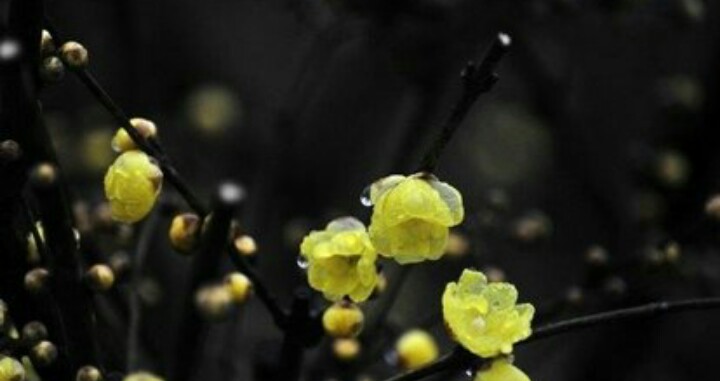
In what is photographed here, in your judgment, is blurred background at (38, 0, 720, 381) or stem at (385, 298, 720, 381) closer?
stem at (385, 298, 720, 381)

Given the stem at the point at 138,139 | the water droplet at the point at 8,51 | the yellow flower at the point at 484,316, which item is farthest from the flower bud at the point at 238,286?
the water droplet at the point at 8,51

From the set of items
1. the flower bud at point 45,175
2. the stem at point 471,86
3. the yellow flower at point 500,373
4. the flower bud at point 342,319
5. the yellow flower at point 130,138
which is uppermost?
the stem at point 471,86

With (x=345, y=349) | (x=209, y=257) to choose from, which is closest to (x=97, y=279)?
(x=209, y=257)

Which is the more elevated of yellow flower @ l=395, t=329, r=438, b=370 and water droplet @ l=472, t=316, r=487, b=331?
water droplet @ l=472, t=316, r=487, b=331

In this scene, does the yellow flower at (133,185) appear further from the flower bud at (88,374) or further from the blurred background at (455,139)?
the blurred background at (455,139)

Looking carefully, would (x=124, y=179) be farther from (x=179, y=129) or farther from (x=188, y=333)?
(x=179, y=129)

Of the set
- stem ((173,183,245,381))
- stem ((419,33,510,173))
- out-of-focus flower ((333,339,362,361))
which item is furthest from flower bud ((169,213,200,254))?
out-of-focus flower ((333,339,362,361))

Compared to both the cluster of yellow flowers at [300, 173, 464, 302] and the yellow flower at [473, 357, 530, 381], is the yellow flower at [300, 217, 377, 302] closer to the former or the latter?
the cluster of yellow flowers at [300, 173, 464, 302]
